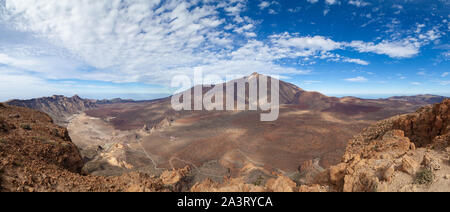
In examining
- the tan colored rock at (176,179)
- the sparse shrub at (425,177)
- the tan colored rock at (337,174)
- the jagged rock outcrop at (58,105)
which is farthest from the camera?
the jagged rock outcrop at (58,105)

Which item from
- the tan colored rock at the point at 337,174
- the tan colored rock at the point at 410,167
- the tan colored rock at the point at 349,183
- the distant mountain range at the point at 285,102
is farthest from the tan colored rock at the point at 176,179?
the distant mountain range at the point at 285,102

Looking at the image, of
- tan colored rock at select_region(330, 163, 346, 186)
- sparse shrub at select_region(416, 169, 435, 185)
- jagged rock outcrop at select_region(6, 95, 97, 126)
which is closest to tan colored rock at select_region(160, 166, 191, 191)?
tan colored rock at select_region(330, 163, 346, 186)

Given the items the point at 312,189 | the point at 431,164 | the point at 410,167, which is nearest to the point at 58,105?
the point at 312,189

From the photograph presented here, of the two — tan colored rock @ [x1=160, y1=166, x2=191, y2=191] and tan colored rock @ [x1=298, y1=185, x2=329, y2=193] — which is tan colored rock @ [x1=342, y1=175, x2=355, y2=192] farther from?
tan colored rock @ [x1=160, y1=166, x2=191, y2=191]

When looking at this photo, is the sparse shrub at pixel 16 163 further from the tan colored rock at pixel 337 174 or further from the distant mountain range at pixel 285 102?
the distant mountain range at pixel 285 102
